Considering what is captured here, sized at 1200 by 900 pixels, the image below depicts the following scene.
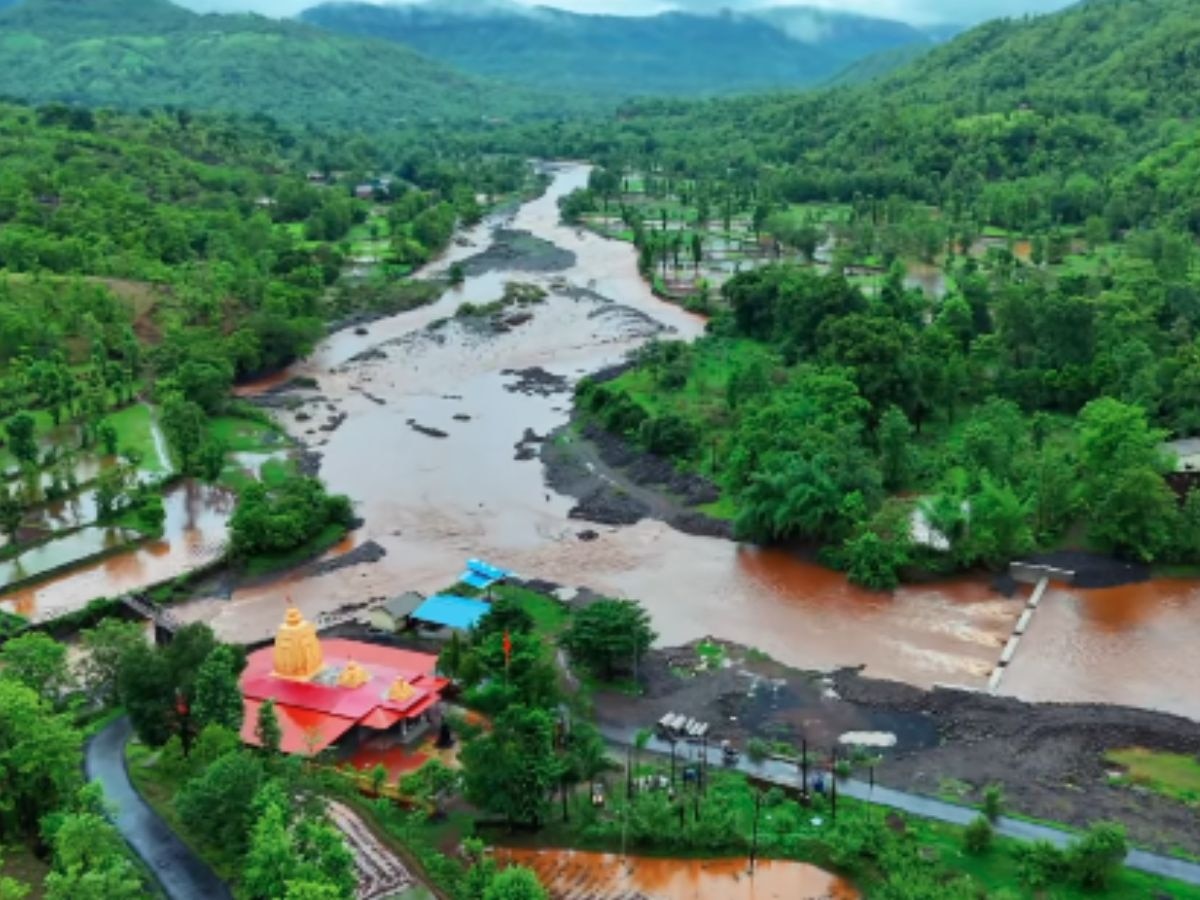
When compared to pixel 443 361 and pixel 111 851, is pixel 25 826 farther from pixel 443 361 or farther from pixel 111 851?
pixel 443 361

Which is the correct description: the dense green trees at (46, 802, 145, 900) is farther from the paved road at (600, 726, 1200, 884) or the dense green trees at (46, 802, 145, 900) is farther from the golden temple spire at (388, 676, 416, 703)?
the paved road at (600, 726, 1200, 884)

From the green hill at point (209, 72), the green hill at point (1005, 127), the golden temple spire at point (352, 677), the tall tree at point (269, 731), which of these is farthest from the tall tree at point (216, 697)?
the green hill at point (209, 72)

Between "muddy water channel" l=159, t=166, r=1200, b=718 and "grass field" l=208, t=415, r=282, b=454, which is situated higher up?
"grass field" l=208, t=415, r=282, b=454

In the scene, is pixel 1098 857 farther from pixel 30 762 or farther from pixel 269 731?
pixel 30 762

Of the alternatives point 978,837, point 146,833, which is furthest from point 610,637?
Result: point 146,833

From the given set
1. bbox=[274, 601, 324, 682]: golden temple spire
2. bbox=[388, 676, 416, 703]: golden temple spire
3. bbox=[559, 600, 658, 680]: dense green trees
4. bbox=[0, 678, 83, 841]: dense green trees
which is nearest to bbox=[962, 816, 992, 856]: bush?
bbox=[559, 600, 658, 680]: dense green trees

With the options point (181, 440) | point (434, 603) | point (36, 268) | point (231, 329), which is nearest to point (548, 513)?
point (434, 603)

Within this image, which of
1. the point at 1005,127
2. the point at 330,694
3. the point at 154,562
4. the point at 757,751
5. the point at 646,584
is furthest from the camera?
the point at 1005,127
